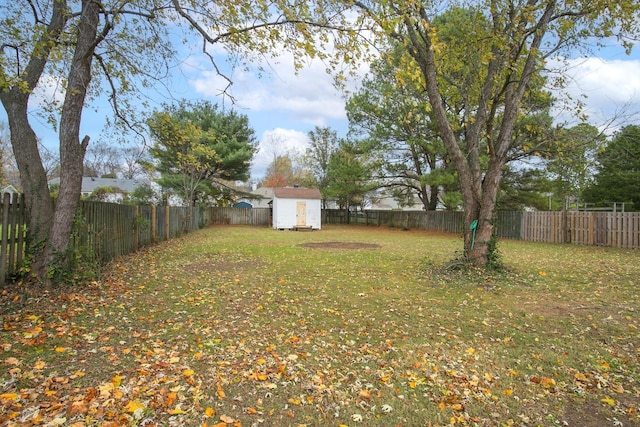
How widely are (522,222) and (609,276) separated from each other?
10088 millimetres

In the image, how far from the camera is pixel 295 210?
82.9 feet

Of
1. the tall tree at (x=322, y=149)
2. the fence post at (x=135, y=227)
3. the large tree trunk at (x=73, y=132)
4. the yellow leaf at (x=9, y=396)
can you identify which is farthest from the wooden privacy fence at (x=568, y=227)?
the tall tree at (x=322, y=149)

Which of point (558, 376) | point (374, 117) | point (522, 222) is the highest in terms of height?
point (374, 117)

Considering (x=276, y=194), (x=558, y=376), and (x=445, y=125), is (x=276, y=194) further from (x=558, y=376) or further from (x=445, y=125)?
(x=558, y=376)

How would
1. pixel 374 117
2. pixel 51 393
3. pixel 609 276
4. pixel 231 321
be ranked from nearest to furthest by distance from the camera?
1. pixel 51 393
2. pixel 231 321
3. pixel 609 276
4. pixel 374 117

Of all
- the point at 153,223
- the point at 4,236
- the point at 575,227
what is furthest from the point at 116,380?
the point at 575,227

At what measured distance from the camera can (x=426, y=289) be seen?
643cm

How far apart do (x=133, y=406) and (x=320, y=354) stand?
171 centimetres

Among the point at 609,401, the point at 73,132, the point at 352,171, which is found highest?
the point at 352,171

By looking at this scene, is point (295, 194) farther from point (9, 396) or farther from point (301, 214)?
point (9, 396)

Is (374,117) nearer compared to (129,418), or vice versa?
(129,418)

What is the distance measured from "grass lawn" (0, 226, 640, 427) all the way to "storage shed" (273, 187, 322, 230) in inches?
719

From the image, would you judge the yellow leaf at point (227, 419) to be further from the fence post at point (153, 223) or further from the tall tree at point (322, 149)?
the tall tree at point (322, 149)

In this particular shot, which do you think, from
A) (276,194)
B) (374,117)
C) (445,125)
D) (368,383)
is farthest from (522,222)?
(368,383)
